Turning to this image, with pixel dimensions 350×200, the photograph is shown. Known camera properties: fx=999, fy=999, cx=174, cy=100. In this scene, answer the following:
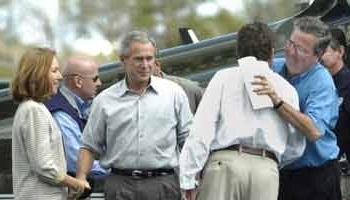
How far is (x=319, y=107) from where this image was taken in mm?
4949

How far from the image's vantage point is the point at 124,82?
5.16 meters

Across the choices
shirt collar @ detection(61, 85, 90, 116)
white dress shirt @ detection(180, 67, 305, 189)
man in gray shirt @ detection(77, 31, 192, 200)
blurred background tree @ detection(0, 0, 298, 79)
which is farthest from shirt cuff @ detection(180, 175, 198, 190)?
blurred background tree @ detection(0, 0, 298, 79)

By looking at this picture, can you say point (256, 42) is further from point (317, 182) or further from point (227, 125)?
point (317, 182)

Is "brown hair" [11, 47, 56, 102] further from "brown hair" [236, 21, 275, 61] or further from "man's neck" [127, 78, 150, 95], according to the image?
"brown hair" [236, 21, 275, 61]

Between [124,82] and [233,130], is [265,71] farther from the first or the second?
[124,82]

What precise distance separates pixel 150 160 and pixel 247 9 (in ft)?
138

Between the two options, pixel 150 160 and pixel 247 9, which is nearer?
pixel 150 160

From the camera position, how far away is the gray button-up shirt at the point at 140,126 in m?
5.03

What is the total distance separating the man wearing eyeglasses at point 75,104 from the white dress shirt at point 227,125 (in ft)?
2.48

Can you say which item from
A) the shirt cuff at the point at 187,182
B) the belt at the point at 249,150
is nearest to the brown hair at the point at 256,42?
the belt at the point at 249,150

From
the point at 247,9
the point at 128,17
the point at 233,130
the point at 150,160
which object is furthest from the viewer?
the point at 128,17

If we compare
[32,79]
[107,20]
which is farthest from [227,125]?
[107,20]

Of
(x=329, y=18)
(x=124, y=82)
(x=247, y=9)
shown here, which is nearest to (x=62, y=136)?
(x=124, y=82)

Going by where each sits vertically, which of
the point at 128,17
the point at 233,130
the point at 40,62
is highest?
the point at 40,62
